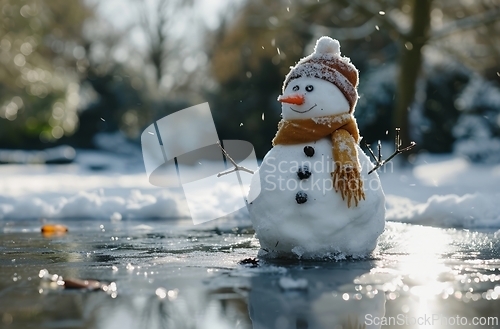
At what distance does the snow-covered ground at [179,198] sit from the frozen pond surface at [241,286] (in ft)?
6.22

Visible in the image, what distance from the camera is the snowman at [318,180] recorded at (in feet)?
17.6

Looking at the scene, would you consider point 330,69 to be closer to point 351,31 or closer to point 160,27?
point 351,31

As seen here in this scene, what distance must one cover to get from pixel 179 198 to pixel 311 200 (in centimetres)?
564

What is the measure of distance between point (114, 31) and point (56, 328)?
104ft

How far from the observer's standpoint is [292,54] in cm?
1877

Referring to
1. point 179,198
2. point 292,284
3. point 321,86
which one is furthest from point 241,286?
point 179,198

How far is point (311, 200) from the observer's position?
17.5 feet

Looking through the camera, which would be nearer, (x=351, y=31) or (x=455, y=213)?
(x=455, y=213)

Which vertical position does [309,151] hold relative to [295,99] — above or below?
below

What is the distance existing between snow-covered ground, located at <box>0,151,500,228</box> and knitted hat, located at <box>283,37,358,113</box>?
3.36m

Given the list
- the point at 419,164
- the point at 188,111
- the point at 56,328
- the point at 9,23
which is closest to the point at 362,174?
the point at 56,328

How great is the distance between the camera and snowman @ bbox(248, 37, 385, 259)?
5.37 m

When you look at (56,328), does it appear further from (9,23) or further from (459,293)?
(9,23)

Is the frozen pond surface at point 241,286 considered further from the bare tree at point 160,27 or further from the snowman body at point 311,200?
the bare tree at point 160,27
